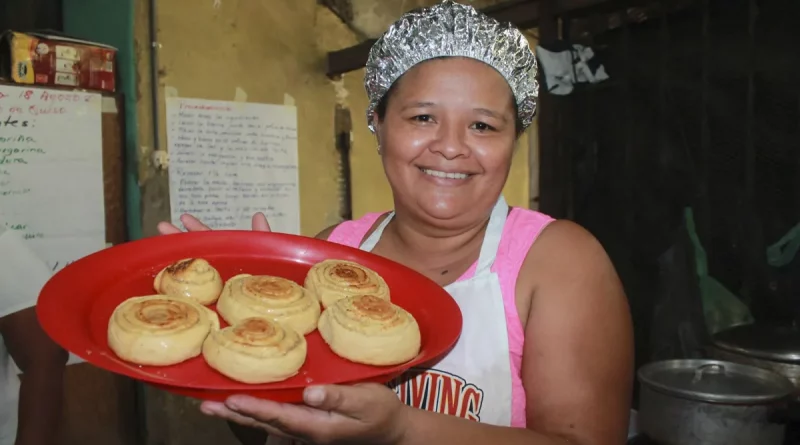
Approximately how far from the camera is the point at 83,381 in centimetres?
230

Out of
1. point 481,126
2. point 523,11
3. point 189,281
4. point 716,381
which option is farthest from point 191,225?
point 716,381

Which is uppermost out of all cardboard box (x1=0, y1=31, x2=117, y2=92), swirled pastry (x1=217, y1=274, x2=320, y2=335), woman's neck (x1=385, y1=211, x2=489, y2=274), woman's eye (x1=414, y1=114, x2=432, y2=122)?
cardboard box (x1=0, y1=31, x2=117, y2=92)

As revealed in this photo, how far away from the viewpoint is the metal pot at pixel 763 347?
5.87 ft

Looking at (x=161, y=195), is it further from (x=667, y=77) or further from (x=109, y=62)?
(x=667, y=77)

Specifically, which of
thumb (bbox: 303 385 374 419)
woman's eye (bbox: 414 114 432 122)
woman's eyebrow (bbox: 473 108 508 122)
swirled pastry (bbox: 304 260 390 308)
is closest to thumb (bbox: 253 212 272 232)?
swirled pastry (bbox: 304 260 390 308)

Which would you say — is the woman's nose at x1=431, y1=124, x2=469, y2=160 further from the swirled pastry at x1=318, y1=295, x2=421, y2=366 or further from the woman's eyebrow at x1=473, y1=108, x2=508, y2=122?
the swirled pastry at x1=318, y1=295, x2=421, y2=366

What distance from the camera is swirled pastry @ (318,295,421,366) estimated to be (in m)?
1.02

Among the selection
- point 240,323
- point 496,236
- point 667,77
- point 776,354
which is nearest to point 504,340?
point 496,236

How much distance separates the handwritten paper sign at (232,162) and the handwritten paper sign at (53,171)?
0.30 m

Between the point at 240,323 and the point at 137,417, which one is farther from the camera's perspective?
the point at 137,417

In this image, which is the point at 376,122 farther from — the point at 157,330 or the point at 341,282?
the point at 157,330

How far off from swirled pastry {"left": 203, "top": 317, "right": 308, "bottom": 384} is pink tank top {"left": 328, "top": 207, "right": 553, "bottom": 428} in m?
0.42

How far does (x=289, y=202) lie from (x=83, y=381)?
113 cm

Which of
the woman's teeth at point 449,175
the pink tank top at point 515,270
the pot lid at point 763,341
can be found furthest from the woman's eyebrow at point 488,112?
the pot lid at point 763,341
